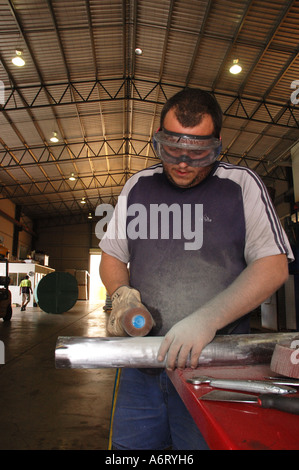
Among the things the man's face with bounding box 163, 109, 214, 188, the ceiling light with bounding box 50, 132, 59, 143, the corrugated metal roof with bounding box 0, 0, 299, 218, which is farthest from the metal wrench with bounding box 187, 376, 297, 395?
the ceiling light with bounding box 50, 132, 59, 143

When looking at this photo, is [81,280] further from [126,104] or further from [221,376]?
[221,376]

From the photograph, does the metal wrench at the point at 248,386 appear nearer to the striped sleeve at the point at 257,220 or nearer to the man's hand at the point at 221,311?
the man's hand at the point at 221,311

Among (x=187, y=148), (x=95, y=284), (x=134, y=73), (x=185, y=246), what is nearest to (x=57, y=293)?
(x=134, y=73)

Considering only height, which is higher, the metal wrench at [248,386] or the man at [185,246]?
the man at [185,246]

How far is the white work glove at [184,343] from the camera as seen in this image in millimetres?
1045

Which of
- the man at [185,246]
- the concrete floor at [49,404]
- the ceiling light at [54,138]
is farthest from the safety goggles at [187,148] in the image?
the ceiling light at [54,138]

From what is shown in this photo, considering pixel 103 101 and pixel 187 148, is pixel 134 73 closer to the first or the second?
pixel 103 101

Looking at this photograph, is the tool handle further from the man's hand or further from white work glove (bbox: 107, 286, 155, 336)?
white work glove (bbox: 107, 286, 155, 336)

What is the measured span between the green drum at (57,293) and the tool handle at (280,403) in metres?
10.2

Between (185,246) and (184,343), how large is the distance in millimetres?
486

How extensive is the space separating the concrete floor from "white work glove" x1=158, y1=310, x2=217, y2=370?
183 centimetres

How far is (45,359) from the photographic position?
16.1 feet

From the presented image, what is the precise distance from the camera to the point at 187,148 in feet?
4.50

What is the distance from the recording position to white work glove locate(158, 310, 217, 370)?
41.1 inches
